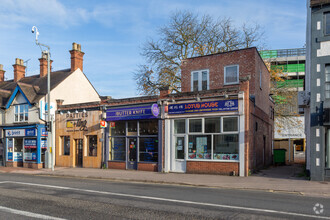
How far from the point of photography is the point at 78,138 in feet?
80.6

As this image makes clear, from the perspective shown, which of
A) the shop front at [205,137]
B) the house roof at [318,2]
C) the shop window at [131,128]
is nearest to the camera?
the house roof at [318,2]

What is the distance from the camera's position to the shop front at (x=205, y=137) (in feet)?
57.0

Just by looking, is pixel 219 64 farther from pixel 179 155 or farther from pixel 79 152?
pixel 79 152

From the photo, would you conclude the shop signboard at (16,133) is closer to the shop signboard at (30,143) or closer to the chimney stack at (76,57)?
the shop signboard at (30,143)

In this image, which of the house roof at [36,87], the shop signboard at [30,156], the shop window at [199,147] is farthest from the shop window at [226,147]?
the shop signboard at [30,156]

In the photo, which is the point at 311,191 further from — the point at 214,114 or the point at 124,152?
the point at 124,152

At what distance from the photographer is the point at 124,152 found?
72.0 feet

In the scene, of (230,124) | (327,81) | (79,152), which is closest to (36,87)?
(79,152)

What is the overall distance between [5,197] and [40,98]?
16.9m

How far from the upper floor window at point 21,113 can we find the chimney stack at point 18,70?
29.7 ft

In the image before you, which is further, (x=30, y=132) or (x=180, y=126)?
(x=30, y=132)

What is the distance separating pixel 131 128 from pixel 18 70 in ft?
70.5

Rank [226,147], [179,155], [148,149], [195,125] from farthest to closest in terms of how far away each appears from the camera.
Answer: [148,149] < [179,155] < [195,125] < [226,147]

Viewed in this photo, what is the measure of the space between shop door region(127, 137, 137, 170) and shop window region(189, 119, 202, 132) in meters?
4.52
